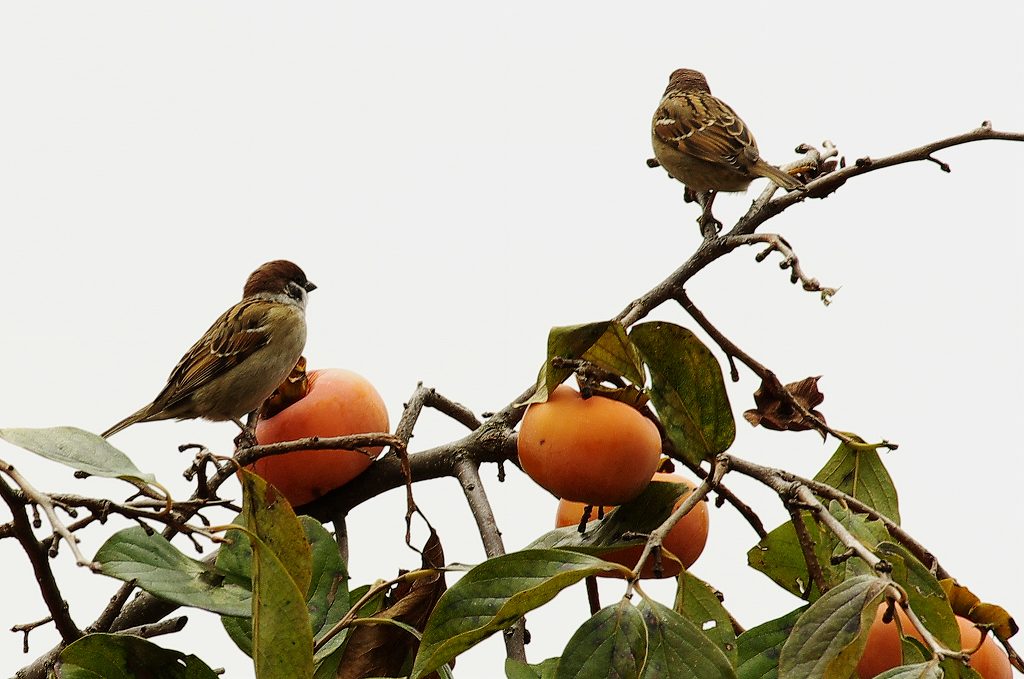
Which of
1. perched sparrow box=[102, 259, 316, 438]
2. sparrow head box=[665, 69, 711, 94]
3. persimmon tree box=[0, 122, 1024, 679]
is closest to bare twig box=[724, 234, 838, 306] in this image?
persimmon tree box=[0, 122, 1024, 679]

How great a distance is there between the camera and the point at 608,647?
143 centimetres

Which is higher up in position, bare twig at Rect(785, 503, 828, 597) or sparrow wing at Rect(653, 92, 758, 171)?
sparrow wing at Rect(653, 92, 758, 171)

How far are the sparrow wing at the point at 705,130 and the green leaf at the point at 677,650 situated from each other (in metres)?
3.30

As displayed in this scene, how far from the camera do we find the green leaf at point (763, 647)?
1.67m

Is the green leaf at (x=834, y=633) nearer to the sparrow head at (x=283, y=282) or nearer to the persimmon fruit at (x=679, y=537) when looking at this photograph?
the persimmon fruit at (x=679, y=537)

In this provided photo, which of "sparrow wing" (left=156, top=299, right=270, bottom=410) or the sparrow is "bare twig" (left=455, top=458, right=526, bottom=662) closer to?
the sparrow

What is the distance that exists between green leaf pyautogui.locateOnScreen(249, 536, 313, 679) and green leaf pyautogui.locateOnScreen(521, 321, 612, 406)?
514 millimetres

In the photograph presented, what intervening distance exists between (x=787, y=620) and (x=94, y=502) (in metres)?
1.05

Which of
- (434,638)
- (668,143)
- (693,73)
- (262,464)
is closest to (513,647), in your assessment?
(434,638)

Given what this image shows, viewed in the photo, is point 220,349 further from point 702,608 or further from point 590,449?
point 702,608

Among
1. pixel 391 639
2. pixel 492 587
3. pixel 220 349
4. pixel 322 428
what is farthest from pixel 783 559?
pixel 220 349

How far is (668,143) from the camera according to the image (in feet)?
16.6

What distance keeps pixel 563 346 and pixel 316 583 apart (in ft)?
2.01

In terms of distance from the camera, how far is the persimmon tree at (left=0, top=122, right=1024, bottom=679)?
4.67 feet
